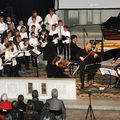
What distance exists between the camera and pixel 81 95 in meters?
23.5

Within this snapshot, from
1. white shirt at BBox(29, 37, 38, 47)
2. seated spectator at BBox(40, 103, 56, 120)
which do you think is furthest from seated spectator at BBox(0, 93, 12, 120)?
white shirt at BBox(29, 37, 38, 47)

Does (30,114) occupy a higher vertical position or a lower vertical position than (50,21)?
lower

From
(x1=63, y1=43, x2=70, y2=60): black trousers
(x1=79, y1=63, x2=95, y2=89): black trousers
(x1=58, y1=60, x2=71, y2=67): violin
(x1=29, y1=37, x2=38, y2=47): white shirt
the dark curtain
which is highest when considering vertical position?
the dark curtain

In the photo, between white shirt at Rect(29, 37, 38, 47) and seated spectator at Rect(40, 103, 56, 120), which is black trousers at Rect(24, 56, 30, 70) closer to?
white shirt at Rect(29, 37, 38, 47)

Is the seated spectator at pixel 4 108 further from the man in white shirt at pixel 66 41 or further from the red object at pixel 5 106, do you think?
the man in white shirt at pixel 66 41

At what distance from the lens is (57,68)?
24.3m

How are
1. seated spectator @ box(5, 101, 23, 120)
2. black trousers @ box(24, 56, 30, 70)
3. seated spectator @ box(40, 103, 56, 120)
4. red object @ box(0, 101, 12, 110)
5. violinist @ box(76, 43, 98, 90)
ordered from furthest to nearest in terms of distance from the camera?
black trousers @ box(24, 56, 30, 70) → violinist @ box(76, 43, 98, 90) → red object @ box(0, 101, 12, 110) → seated spectator @ box(5, 101, 23, 120) → seated spectator @ box(40, 103, 56, 120)

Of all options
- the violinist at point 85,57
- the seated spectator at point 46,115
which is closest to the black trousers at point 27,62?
the violinist at point 85,57

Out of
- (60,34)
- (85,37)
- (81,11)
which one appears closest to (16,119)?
(60,34)

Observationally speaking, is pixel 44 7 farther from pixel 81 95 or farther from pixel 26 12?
pixel 81 95

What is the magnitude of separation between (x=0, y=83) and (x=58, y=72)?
2.46 metres

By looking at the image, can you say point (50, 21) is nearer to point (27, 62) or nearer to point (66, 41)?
point (66, 41)

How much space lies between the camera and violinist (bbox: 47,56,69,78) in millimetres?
24312

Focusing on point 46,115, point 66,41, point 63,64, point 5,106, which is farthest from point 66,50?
point 46,115
